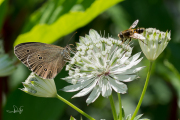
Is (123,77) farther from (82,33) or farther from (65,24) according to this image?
(82,33)

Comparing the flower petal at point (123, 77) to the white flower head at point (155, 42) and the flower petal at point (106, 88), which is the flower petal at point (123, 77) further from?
the white flower head at point (155, 42)

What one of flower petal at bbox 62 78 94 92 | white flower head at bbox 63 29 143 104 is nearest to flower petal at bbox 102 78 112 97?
white flower head at bbox 63 29 143 104

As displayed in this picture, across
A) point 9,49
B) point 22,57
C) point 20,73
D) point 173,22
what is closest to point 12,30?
point 9,49

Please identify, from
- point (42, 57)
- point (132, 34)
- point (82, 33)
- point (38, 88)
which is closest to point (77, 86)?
point (38, 88)

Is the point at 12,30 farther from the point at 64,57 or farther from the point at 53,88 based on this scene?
the point at 53,88

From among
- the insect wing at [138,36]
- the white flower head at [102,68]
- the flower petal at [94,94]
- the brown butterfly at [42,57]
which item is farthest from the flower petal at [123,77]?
the brown butterfly at [42,57]

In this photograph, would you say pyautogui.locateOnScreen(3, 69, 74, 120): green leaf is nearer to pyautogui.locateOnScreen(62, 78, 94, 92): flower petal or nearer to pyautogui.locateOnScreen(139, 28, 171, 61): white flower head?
pyautogui.locateOnScreen(62, 78, 94, 92): flower petal
